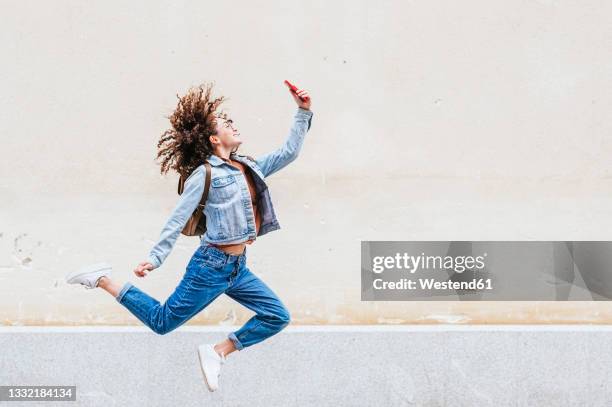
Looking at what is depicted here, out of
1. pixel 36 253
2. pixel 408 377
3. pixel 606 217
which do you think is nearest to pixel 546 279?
pixel 606 217

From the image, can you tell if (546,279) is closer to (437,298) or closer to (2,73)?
(437,298)

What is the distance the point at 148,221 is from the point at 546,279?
255 cm

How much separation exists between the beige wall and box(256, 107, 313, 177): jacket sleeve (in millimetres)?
431

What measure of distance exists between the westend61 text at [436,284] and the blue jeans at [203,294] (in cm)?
94

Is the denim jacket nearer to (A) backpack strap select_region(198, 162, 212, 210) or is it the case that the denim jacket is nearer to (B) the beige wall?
(A) backpack strap select_region(198, 162, 212, 210)

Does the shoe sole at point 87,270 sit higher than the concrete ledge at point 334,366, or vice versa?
the shoe sole at point 87,270

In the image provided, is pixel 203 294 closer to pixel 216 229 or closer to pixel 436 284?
pixel 216 229

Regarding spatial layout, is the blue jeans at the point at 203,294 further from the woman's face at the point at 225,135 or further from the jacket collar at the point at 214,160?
the woman's face at the point at 225,135

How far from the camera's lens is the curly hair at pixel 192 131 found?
15.5ft

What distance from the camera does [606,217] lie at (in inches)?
212
